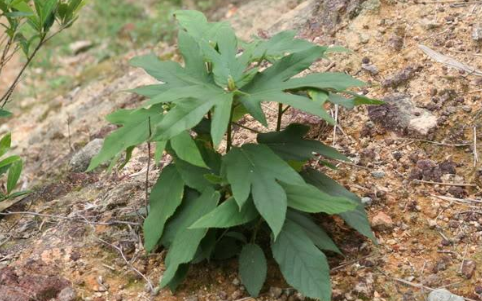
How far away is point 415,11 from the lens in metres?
3.16

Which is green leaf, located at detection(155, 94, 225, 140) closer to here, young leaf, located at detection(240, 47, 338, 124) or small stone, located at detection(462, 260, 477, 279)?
young leaf, located at detection(240, 47, 338, 124)

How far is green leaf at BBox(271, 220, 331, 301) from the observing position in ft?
5.86

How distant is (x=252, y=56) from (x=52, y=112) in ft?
10.6

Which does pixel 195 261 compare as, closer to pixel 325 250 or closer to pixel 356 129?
pixel 325 250

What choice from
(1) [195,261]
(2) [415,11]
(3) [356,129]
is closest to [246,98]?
(1) [195,261]

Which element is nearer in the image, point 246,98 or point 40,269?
point 246,98

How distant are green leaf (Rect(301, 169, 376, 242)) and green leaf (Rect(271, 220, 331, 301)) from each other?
0.22 meters

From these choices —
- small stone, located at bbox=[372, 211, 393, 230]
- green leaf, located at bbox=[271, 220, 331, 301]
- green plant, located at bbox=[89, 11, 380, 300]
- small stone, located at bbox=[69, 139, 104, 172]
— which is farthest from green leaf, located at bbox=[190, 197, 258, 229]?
small stone, located at bbox=[69, 139, 104, 172]

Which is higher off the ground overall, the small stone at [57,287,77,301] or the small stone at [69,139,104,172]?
the small stone at [57,287,77,301]

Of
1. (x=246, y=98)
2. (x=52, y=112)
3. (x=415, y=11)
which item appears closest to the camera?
(x=246, y=98)

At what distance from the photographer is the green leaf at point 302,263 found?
1787mm

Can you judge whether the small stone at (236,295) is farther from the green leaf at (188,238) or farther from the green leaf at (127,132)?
the green leaf at (127,132)

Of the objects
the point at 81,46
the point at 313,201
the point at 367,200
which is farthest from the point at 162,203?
the point at 81,46

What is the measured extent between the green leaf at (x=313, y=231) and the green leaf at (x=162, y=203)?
36 cm
